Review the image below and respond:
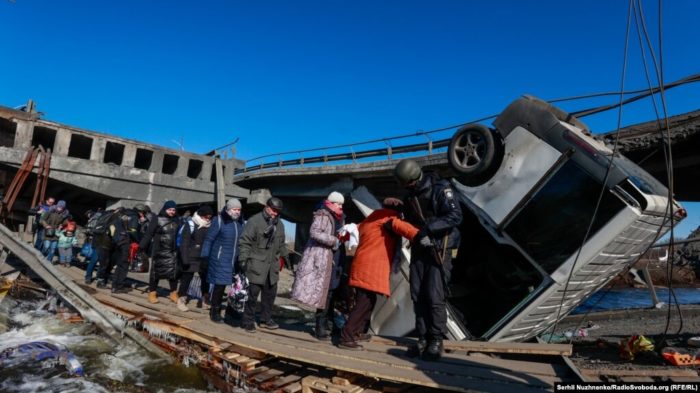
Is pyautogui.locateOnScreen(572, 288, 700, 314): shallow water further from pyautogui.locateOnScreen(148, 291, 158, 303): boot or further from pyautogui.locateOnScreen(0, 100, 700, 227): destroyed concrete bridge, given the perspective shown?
pyautogui.locateOnScreen(148, 291, 158, 303): boot

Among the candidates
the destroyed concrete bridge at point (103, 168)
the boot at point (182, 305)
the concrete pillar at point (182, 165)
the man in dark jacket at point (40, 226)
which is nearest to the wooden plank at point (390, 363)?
the boot at point (182, 305)

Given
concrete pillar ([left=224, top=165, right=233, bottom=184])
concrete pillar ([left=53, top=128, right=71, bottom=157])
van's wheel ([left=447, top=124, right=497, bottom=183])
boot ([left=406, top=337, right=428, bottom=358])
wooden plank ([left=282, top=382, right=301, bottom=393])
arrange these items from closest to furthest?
wooden plank ([left=282, top=382, right=301, bottom=393])
boot ([left=406, top=337, right=428, bottom=358])
van's wheel ([left=447, top=124, right=497, bottom=183])
concrete pillar ([left=53, top=128, right=71, bottom=157])
concrete pillar ([left=224, top=165, right=233, bottom=184])

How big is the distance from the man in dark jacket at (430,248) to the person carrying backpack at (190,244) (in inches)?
151

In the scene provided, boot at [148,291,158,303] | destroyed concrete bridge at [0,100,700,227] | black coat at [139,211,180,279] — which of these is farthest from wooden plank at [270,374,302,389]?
destroyed concrete bridge at [0,100,700,227]

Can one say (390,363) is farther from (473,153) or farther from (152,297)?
(152,297)

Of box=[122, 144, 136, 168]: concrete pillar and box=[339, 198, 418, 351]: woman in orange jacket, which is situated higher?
box=[122, 144, 136, 168]: concrete pillar

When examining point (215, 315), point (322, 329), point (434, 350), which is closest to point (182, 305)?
point (215, 315)

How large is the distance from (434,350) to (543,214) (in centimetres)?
204

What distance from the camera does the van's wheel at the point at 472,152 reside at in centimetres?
502

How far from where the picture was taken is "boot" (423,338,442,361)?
11.5ft

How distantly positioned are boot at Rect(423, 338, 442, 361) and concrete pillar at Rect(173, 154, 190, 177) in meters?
18.6

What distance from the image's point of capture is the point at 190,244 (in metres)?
6.24

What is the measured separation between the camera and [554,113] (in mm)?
4688

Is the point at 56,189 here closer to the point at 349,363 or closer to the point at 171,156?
the point at 171,156
